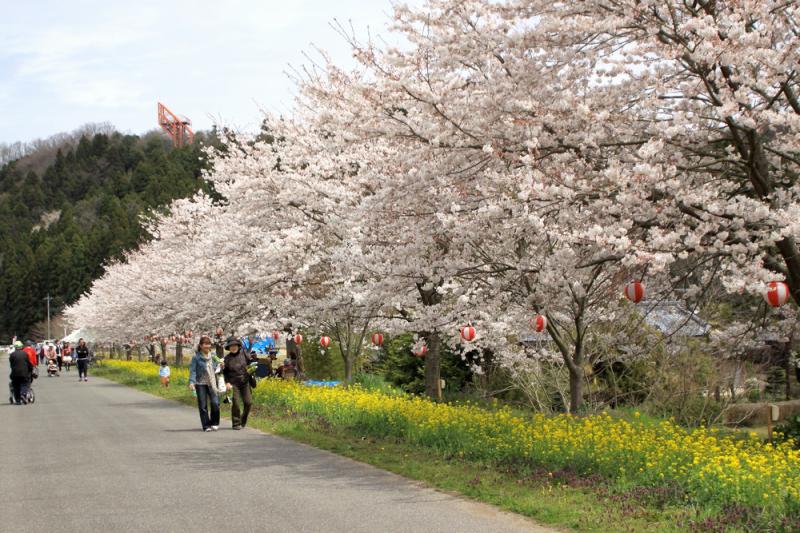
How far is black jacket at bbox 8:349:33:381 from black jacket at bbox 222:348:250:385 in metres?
10.0

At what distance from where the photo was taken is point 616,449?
8.91m

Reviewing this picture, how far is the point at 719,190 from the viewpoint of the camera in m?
10.5

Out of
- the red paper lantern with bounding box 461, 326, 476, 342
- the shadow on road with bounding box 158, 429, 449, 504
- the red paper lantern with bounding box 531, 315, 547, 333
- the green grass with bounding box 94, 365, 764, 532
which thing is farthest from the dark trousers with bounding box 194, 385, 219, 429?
the red paper lantern with bounding box 531, 315, 547, 333

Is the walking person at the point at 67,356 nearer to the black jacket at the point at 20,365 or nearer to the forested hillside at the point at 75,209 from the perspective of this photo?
the forested hillside at the point at 75,209

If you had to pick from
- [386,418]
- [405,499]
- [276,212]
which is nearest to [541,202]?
[405,499]

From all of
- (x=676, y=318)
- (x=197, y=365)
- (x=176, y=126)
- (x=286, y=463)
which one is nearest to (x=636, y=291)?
(x=286, y=463)

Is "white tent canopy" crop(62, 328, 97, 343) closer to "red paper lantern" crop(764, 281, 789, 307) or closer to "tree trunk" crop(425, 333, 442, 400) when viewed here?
"tree trunk" crop(425, 333, 442, 400)

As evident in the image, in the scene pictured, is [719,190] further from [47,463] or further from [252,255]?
[252,255]

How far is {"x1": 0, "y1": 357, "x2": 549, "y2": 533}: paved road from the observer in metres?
7.25

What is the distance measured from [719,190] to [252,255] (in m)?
13.3

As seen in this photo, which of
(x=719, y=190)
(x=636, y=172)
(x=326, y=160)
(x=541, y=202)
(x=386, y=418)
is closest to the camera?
(x=636, y=172)

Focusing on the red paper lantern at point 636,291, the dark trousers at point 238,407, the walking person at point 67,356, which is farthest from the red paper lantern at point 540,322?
the walking person at point 67,356

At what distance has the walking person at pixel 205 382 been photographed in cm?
1531

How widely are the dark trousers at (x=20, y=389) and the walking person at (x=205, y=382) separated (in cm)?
1004
